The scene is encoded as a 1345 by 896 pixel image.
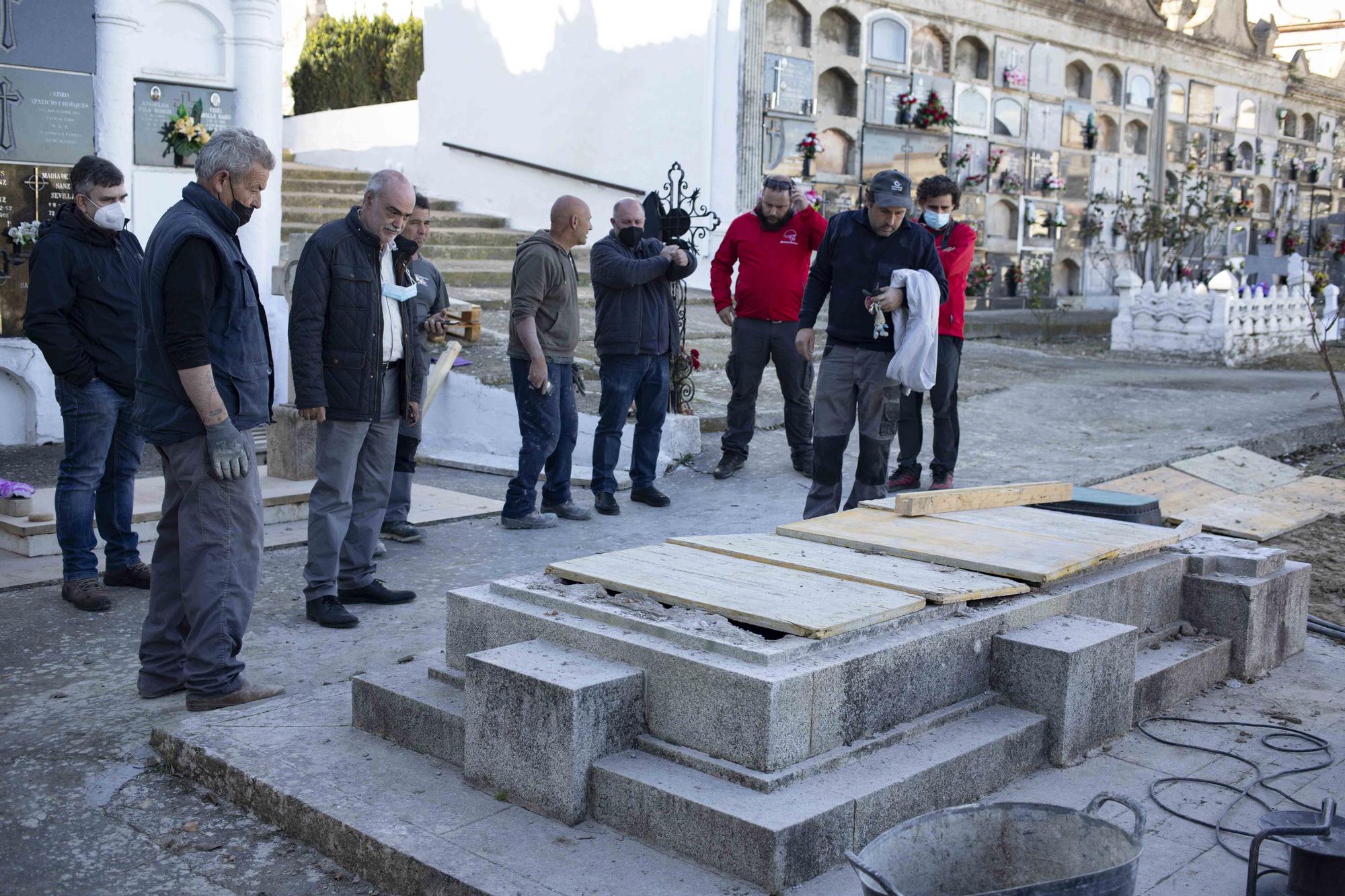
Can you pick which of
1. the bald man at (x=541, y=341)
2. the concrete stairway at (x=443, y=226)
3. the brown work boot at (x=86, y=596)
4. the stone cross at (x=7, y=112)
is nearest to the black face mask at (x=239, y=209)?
the brown work boot at (x=86, y=596)

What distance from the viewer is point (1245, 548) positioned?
455 centimetres

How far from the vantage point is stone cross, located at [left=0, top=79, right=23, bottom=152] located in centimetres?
768

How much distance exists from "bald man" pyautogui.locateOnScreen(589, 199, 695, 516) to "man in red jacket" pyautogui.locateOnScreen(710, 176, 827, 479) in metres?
0.69

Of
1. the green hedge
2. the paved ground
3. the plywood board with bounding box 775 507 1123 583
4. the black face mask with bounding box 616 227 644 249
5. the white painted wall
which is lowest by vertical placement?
the paved ground

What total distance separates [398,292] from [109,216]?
1.07 meters

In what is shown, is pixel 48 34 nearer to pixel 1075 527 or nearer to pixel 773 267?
pixel 773 267

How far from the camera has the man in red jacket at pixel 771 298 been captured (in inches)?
285

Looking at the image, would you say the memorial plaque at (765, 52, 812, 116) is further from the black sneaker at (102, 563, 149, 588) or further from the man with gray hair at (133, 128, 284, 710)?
the man with gray hair at (133, 128, 284, 710)

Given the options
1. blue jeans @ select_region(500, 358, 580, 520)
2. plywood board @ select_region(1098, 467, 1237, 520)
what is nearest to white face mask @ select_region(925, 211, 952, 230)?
plywood board @ select_region(1098, 467, 1237, 520)

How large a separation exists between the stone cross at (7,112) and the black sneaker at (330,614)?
15.5ft

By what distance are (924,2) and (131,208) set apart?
1168 centimetres

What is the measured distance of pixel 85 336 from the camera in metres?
4.73

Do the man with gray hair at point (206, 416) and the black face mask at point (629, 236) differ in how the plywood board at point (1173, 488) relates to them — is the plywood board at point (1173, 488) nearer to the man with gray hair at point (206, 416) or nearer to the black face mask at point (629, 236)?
the black face mask at point (629, 236)

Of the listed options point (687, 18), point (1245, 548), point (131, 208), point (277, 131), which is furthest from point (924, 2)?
point (1245, 548)
